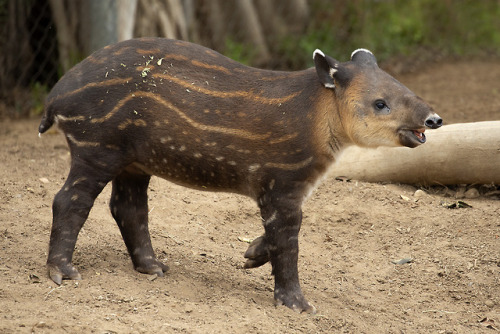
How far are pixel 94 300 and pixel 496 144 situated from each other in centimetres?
423

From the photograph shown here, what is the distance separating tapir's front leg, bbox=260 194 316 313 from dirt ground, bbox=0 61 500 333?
0.38ft

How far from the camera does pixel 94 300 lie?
4824mm

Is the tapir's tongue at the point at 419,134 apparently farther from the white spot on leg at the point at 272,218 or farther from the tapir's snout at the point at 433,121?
the white spot on leg at the point at 272,218

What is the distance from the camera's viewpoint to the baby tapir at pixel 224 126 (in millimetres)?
4973

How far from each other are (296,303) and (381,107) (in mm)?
1456

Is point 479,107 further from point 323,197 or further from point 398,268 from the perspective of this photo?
point 398,268

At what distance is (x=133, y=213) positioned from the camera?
18.3 feet

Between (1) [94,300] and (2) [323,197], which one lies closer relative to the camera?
(1) [94,300]

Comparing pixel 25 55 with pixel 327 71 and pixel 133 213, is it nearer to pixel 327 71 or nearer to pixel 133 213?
pixel 133 213

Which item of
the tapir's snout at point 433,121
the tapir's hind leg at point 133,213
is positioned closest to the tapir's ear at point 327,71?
the tapir's snout at point 433,121

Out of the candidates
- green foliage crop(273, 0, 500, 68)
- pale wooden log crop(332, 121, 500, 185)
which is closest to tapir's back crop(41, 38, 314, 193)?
pale wooden log crop(332, 121, 500, 185)

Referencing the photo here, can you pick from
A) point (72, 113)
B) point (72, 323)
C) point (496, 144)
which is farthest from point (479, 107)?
point (72, 323)

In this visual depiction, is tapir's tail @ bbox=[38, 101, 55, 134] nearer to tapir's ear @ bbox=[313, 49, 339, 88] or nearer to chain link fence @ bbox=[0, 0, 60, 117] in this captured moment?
tapir's ear @ bbox=[313, 49, 339, 88]

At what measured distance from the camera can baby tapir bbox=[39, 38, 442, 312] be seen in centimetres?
497
